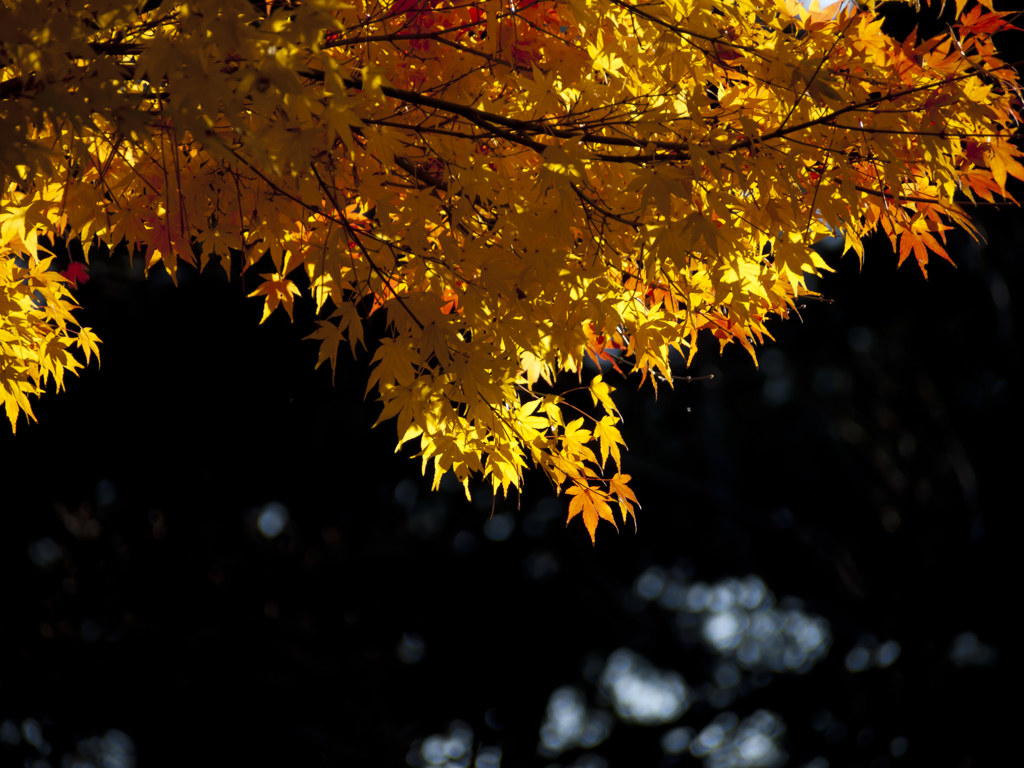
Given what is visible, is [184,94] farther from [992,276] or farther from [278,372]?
[992,276]

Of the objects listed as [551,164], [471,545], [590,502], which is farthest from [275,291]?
[471,545]

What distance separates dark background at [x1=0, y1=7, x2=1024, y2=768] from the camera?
682 centimetres

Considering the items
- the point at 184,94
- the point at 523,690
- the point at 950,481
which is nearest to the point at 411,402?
the point at 184,94

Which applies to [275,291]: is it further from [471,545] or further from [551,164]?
[471,545]

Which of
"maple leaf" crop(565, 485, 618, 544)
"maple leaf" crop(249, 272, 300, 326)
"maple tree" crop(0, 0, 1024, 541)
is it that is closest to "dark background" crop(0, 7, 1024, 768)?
"maple leaf" crop(249, 272, 300, 326)

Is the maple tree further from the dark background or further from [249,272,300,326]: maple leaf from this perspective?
the dark background

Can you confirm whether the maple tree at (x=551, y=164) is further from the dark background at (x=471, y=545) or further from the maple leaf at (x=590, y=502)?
the dark background at (x=471, y=545)

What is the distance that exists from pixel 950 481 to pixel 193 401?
23.4 feet

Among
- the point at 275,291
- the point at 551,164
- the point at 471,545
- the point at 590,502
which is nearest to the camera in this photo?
the point at 551,164

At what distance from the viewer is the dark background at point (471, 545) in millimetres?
6824

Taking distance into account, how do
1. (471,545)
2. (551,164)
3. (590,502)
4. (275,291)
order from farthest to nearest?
(471,545) → (275,291) → (590,502) → (551,164)

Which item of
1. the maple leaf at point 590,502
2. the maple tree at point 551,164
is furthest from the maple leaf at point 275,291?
the maple leaf at point 590,502

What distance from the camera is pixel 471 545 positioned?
23.2 ft

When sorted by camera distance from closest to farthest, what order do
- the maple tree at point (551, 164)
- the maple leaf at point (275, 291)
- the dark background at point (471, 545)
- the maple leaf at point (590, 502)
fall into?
the maple tree at point (551, 164), the maple leaf at point (590, 502), the maple leaf at point (275, 291), the dark background at point (471, 545)
